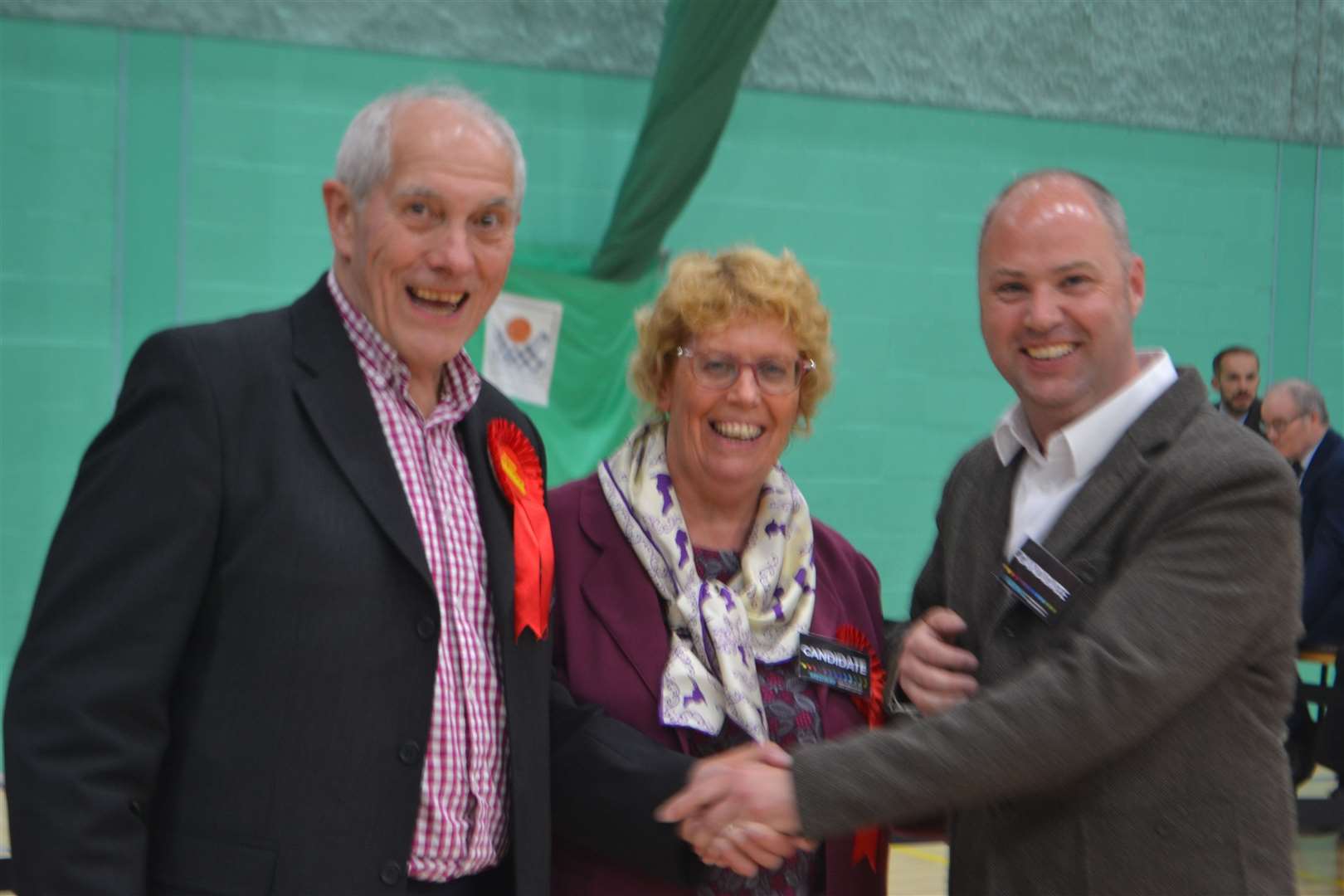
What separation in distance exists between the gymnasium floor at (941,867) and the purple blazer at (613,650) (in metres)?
2.80

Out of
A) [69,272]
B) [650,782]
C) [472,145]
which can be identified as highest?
[69,272]

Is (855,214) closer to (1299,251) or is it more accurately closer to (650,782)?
(1299,251)

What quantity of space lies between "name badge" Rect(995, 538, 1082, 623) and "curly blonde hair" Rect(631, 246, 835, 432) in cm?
71

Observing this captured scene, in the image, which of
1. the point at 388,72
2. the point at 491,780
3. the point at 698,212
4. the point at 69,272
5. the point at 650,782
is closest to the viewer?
the point at 491,780

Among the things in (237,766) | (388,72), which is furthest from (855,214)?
(237,766)

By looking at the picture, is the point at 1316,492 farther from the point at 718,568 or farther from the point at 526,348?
the point at 718,568

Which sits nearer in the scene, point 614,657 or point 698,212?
point 614,657

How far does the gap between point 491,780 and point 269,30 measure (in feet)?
20.3

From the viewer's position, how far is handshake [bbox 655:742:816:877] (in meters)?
2.18

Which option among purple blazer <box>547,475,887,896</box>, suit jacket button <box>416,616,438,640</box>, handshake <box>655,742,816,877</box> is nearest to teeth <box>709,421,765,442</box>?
purple blazer <box>547,475,887,896</box>

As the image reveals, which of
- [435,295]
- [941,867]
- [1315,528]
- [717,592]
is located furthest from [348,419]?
[1315,528]

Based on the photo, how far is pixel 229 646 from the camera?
1899mm

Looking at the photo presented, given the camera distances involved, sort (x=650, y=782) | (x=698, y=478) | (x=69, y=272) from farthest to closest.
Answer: (x=69, y=272), (x=698, y=478), (x=650, y=782)

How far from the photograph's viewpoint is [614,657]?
100.0 inches
